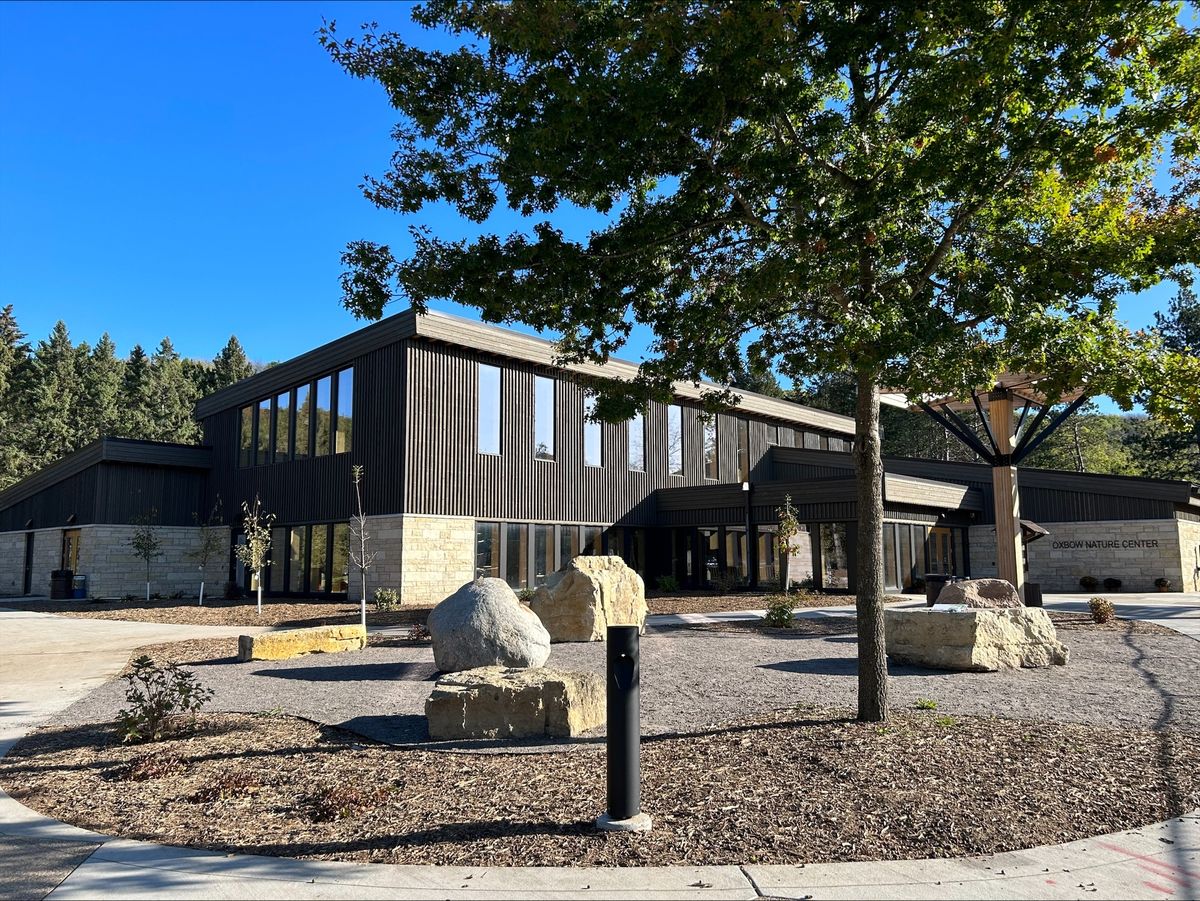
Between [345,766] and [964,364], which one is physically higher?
[964,364]

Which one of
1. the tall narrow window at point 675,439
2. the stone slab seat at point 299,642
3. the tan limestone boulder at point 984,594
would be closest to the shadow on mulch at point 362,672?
the stone slab seat at point 299,642

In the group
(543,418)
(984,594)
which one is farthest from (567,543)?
(984,594)

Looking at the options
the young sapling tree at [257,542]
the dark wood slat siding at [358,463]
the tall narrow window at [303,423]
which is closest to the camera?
the young sapling tree at [257,542]

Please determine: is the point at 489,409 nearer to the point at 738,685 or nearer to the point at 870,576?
the point at 738,685

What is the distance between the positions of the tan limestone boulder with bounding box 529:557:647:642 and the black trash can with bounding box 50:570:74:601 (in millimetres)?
21377

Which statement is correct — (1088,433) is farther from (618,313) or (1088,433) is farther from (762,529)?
(618,313)

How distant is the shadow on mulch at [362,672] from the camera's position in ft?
34.2

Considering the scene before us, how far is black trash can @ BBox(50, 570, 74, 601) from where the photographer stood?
90.0ft

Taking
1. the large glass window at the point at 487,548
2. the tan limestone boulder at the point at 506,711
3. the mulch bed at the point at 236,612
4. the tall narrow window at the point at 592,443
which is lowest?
the mulch bed at the point at 236,612

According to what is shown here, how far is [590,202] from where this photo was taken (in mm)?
7594

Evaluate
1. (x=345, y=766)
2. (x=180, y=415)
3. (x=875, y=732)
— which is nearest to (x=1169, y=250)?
(x=875, y=732)

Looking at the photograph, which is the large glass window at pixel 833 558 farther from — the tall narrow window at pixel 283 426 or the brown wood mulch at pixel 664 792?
the brown wood mulch at pixel 664 792

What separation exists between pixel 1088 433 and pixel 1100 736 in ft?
199

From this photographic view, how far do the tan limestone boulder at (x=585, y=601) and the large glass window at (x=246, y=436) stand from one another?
1715cm
